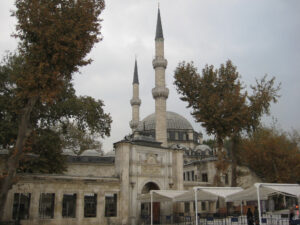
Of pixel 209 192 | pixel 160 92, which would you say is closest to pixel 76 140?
pixel 160 92

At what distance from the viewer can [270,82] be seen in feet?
80.4

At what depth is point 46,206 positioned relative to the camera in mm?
19016

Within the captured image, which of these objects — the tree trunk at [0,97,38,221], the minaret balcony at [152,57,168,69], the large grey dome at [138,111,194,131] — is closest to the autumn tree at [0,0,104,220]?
the tree trunk at [0,97,38,221]

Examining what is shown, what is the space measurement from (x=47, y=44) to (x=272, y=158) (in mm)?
24192

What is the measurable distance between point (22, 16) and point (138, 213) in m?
14.8

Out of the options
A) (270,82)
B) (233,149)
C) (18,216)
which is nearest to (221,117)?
(233,149)

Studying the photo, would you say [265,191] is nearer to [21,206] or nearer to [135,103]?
[21,206]

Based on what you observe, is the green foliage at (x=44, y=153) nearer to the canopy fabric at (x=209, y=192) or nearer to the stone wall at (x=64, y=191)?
the stone wall at (x=64, y=191)

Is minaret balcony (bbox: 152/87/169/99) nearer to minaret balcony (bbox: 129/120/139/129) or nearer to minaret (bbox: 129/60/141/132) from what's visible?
minaret (bbox: 129/60/141/132)

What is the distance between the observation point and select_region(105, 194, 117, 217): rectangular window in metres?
20.9

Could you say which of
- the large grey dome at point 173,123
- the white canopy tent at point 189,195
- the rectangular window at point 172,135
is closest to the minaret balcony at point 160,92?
the white canopy tent at point 189,195

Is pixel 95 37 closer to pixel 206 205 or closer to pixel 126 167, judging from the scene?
pixel 126 167

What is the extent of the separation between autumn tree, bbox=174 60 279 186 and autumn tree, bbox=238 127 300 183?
14.1 ft

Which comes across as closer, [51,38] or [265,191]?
[51,38]
